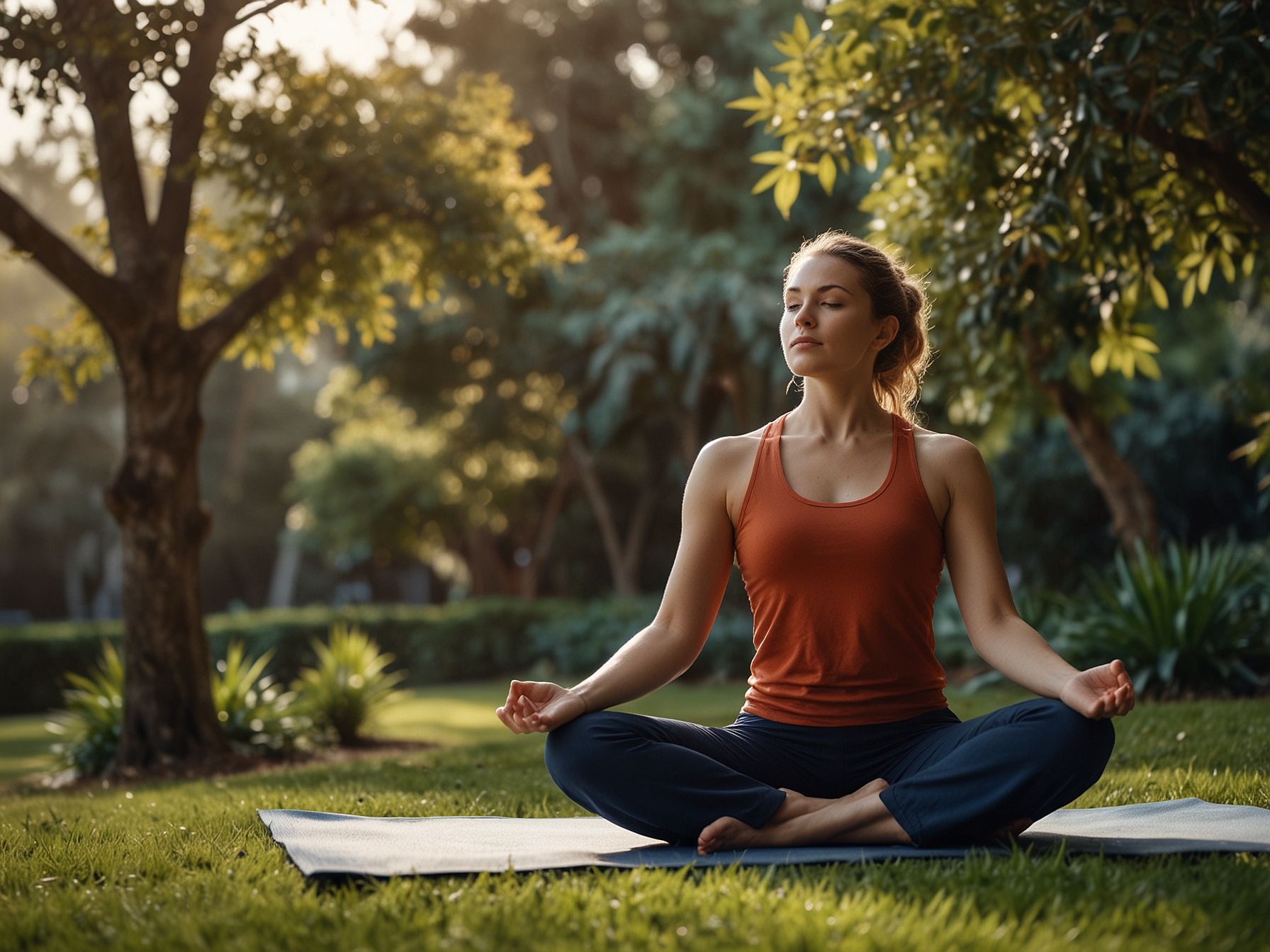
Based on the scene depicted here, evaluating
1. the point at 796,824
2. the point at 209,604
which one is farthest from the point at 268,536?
the point at 796,824

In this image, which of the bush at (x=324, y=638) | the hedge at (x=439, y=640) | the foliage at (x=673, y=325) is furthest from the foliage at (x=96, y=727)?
the foliage at (x=673, y=325)

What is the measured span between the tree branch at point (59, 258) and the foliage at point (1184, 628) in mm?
8026

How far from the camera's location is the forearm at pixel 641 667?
129 inches

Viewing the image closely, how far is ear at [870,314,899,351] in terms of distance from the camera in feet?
12.0

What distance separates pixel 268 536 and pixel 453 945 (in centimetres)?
4140

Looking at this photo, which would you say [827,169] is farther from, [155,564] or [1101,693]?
[155,564]

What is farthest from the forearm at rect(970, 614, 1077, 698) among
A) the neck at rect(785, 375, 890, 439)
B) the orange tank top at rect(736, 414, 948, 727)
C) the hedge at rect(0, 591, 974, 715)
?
the hedge at rect(0, 591, 974, 715)

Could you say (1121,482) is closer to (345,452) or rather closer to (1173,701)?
(1173,701)

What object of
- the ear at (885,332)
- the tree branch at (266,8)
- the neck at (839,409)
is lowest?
the neck at (839,409)

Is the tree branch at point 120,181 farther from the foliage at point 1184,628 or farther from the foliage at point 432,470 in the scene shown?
the foliage at point 432,470

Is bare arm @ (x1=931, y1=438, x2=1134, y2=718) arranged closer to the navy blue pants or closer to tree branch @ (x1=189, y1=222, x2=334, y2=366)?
the navy blue pants

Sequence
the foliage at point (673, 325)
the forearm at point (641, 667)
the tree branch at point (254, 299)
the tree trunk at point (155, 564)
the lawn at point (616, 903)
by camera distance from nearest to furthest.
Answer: the lawn at point (616, 903), the forearm at point (641, 667), the tree trunk at point (155, 564), the tree branch at point (254, 299), the foliage at point (673, 325)

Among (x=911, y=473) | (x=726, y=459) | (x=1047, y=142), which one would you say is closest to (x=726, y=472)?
(x=726, y=459)

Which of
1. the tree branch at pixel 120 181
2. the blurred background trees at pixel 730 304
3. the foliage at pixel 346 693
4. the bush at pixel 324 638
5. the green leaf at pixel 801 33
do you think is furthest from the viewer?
the bush at pixel 324 638
